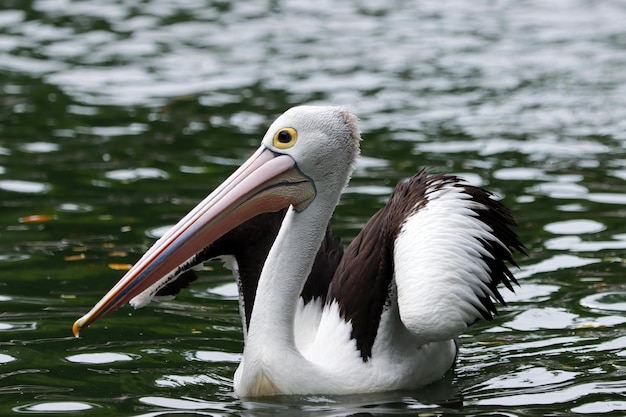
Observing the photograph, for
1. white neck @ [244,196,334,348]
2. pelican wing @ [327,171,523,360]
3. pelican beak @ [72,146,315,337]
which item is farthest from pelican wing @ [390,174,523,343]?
pelican beak @ [72,146,315,337]

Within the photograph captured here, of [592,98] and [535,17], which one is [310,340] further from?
[535,17]

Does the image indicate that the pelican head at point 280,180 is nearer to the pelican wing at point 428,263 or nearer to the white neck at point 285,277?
the white neck at point 285,277

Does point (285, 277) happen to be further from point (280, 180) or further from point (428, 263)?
point (428, 263)

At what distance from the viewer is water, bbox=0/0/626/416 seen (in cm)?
532

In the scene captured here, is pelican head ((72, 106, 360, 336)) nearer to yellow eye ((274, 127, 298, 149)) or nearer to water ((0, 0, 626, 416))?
yellow eye ((274, 127, 298, 149))

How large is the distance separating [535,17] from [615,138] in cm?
523

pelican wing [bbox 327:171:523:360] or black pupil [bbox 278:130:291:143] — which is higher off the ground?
black pupil [bbox 278:130:291:143]

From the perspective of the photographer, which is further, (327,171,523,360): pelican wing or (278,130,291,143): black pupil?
(278,130,291,143): black pupil

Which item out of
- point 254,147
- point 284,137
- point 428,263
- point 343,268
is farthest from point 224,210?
point 254,147

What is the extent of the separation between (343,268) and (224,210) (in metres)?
0.64

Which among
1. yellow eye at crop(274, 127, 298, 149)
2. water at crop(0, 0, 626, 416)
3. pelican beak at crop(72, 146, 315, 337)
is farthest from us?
water at crop(0, 0, 626, 416)

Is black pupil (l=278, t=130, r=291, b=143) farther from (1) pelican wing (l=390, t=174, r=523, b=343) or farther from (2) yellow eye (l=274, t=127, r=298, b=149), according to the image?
(1) pelican wing (l=390, t=174, r=523, b=343)

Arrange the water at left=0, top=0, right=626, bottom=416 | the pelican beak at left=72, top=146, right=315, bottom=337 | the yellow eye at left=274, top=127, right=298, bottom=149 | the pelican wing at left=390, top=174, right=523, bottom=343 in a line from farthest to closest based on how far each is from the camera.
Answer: the water at left=0, top=0, right=626, bottom=416 → the yellow eye at left=274, top=127, right=298, bottom=149 → the pelican beak at left=72, top=146, right=315, bottom=337 → the pelican wing at left=390, top=174, right=523, bottom=343

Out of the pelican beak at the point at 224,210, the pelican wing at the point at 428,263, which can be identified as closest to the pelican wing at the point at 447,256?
the pelican wing at the point at 428,263
